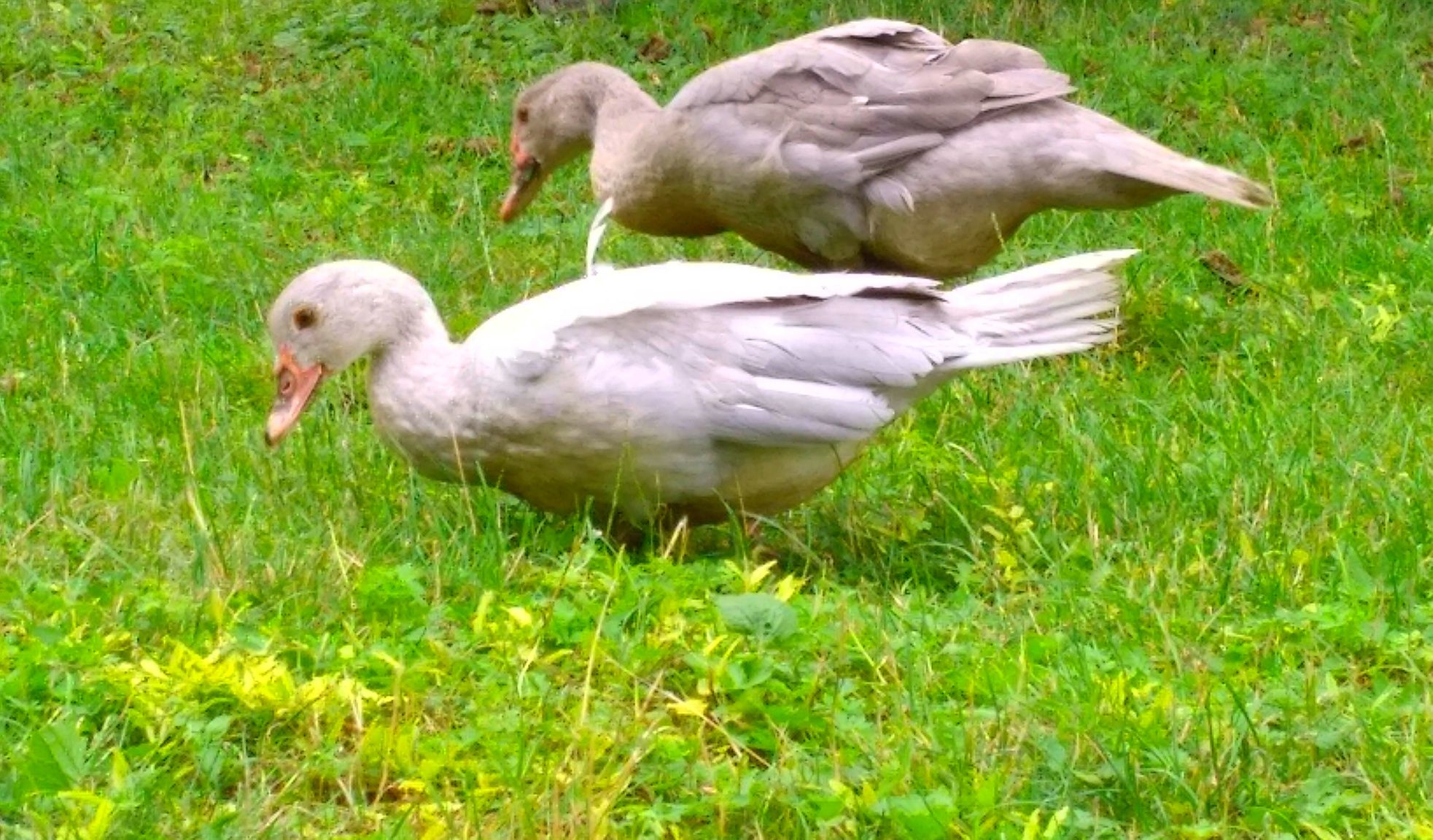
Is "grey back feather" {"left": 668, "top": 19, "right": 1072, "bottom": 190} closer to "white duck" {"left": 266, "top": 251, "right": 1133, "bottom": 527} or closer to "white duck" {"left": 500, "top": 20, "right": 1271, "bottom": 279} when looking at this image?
"white duck" {"left": 500, "top": 20, "right": 1271, "bottom": 279}

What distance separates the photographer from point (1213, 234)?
27.1 ft

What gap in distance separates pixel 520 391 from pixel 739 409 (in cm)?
51

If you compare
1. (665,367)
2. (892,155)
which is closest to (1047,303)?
(665,367)

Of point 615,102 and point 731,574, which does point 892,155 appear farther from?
point 731,574

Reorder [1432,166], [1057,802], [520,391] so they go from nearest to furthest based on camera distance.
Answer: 1. [1057,802]
2. [520,391]
3. [1432,166]

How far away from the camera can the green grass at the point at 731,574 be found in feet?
12.7

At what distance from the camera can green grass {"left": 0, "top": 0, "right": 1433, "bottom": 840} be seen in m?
3.86

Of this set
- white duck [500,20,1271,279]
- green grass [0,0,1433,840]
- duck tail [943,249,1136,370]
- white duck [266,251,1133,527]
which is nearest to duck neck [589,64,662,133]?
white duck [500,20,1271,279]

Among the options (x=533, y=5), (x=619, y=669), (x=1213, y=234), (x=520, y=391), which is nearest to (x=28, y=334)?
(x=520, y=391)

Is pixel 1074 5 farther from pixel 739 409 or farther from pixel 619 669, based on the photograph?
pixel 619 669

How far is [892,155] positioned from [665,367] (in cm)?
219

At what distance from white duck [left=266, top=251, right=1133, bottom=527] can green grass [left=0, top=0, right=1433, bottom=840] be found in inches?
8.2

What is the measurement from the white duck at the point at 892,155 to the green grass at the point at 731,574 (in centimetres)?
56

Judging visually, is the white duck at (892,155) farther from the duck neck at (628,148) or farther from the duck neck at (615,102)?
the duck neck at (615,102)
